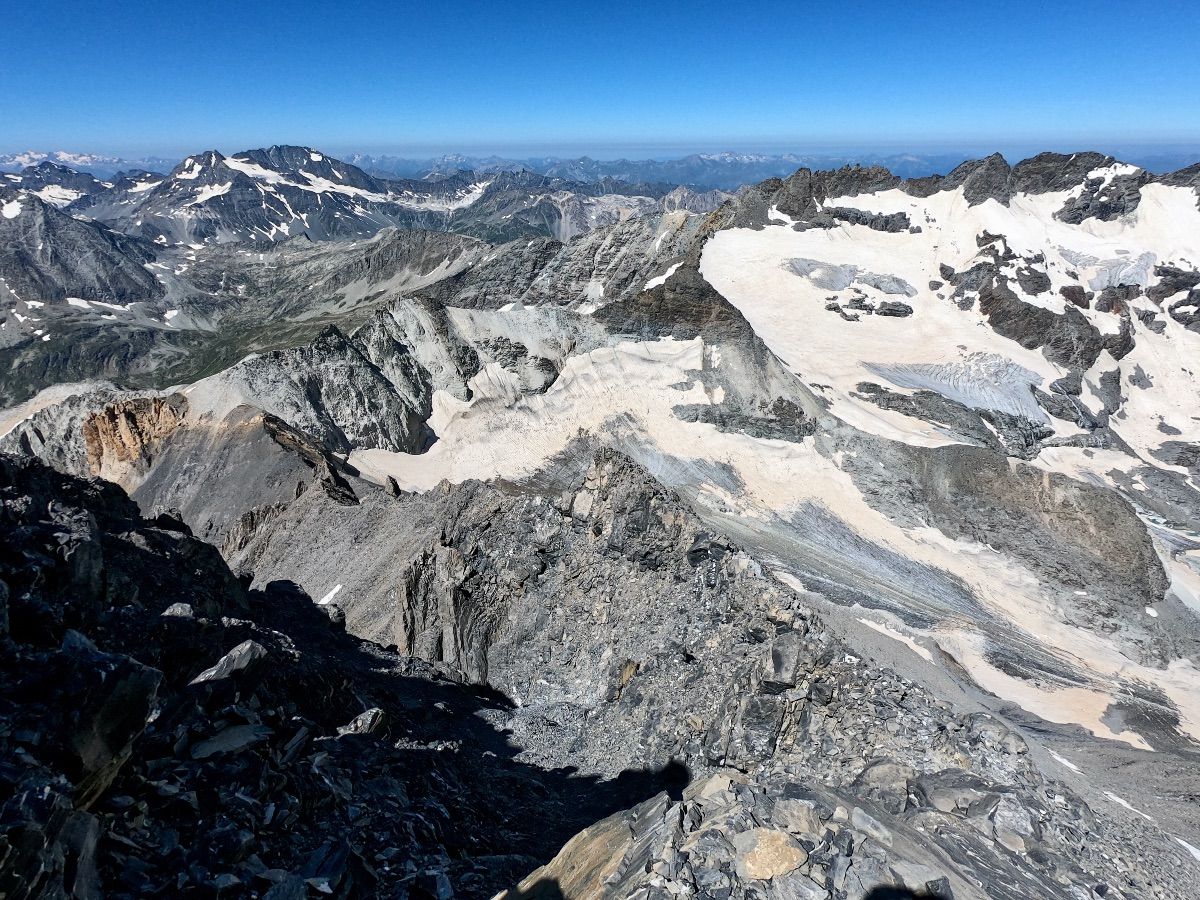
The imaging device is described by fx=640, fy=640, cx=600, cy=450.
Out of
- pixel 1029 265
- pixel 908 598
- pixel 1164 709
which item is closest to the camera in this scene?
pixel 1164 709

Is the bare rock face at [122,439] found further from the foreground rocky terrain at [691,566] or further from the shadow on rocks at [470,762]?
the shadow on rocks at [470,762]

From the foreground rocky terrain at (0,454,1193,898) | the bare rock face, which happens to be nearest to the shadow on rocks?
the foreground rocky terrain at (0,454,1193,898)

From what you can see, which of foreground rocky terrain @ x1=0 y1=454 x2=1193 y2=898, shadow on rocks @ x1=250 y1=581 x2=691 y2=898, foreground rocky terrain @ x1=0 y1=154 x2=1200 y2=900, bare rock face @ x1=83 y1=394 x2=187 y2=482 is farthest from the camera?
bare rock face @ x1=83 y1=394 x2=187 y2=482

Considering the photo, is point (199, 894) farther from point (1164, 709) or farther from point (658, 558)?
point (1164, 709)

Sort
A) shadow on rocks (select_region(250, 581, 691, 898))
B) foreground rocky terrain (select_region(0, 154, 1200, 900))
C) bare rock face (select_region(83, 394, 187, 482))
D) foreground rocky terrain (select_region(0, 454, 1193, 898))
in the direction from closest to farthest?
foreground rocky terrain (select_region(0, 454, 1193, 898)) < foreground rocky terrain (select_region(0, 154, 1200, 900)) < shadow on rocks (select_region(250, 581, 691, 898)) < bare rock face (select_region(83, 394, 187, 482))

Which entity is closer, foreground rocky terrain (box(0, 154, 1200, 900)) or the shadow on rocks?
foreground rocky terrain (box(0, 154, 1200, 900))

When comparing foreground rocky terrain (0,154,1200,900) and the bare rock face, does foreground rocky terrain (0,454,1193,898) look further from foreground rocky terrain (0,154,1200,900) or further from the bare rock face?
the bare rock face

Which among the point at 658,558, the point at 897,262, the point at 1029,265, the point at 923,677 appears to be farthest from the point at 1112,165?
the point at 658,558

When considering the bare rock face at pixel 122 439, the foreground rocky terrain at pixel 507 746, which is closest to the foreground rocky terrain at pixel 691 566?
the foreground rocky terrain at pixel 507 746

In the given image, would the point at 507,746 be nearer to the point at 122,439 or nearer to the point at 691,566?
the point at 691,566
